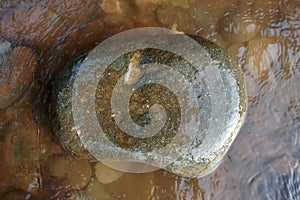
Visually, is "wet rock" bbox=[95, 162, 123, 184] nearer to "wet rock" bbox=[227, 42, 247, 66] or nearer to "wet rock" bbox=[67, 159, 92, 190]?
"wet rock" bbox=[67, 159, 92, 190]

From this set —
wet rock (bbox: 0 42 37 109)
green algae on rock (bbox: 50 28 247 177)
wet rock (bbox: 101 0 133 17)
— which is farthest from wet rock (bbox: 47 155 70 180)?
wet rock (bbox: 101 0 133 17)

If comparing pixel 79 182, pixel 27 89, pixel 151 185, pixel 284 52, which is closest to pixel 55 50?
pixel 27 89

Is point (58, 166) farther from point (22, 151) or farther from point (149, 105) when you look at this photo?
point (149, 105)

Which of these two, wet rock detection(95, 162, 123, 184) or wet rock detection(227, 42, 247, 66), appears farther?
wet rock detection(227, 42, 247, 66)

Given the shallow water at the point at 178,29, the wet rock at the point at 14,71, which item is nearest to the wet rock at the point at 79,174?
the shallow water at the point at 178,29

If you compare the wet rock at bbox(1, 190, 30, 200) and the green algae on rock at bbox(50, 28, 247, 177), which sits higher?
the green algae on rock at bbox(50, 28, 247, 177)

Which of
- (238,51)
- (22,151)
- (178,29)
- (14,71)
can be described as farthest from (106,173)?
(238,51)

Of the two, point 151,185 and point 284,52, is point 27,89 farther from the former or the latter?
point 284,52
